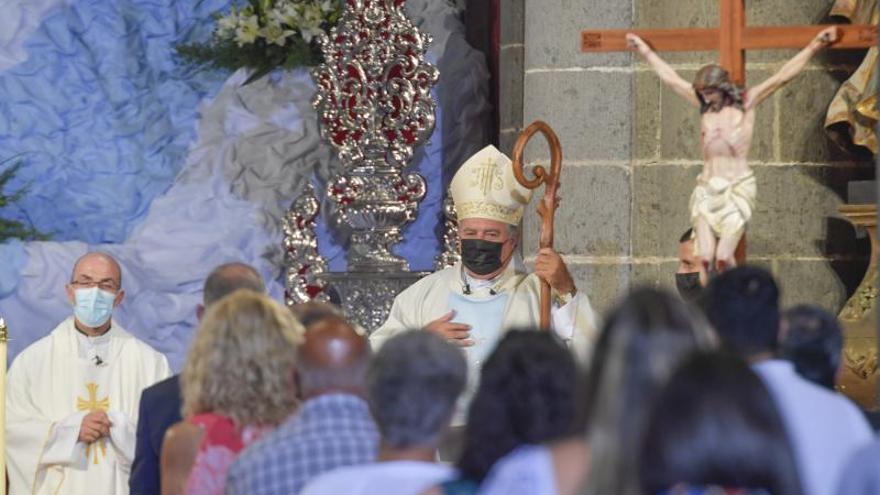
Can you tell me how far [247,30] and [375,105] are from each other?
785 millimetres

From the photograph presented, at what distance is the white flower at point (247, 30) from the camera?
11.4 m

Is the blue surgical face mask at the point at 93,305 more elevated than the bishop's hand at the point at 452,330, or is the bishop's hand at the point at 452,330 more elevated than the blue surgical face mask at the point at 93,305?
the blue surgical face mask at the point at 93,305

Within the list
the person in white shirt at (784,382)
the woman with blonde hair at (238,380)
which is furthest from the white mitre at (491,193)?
the person in white shirt at (784,382)

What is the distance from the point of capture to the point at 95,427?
891cm

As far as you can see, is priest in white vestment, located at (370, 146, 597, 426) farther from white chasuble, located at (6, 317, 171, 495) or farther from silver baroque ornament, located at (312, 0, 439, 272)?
silver baroque ornament, located at (312, 0, 439, 272)

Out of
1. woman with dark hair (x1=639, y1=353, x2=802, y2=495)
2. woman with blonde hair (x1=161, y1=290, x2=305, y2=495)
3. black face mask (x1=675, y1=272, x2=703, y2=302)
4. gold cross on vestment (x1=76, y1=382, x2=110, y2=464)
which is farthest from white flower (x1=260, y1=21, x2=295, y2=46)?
woman with dark hair (x1=639, y1=353, x2=802, y2=495)

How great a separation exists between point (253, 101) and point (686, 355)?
26.3 ft

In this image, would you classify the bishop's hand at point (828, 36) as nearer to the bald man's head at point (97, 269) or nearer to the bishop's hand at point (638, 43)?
the bishop's hand at point (638, 43)

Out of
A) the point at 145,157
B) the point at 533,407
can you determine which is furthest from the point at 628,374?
the point at 145,157

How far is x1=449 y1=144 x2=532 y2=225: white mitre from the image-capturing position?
9172 mm

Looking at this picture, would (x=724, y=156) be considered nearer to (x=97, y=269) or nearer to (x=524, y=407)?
(x=97, y=269)

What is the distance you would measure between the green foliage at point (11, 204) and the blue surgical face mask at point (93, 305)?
2.21 m

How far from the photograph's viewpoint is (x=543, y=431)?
4371 millimetres

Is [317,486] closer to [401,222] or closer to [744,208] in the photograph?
[744,208]
